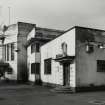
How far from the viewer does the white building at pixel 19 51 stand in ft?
103

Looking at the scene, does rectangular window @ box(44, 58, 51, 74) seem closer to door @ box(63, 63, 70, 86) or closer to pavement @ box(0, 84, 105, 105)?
door @ box(63, 63, 70, 86)

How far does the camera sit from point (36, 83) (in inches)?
1026

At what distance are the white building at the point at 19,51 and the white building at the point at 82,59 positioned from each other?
1303cm

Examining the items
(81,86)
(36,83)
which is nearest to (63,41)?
(81,86)

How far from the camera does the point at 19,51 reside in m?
31.4

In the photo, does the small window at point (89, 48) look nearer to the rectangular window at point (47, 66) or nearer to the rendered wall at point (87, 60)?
the rendered wall at point (87, 60)

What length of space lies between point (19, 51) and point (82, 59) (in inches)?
641

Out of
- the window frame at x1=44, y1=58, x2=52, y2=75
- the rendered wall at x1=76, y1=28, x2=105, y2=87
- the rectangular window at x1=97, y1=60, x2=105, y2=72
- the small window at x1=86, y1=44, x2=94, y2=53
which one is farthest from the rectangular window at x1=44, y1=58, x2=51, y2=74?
the small window at x1=86, y1=44, x2=94, y2=53

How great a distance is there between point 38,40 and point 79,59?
36.2 feet

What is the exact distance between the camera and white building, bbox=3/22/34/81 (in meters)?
31.4

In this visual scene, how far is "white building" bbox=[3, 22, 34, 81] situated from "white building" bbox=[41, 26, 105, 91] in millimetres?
13027

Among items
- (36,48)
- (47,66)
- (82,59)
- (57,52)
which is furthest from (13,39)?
(82,59)

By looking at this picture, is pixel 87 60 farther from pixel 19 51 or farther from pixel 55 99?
pixel 19 51

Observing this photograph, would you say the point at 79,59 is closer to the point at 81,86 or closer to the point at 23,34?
the point at 81,86
